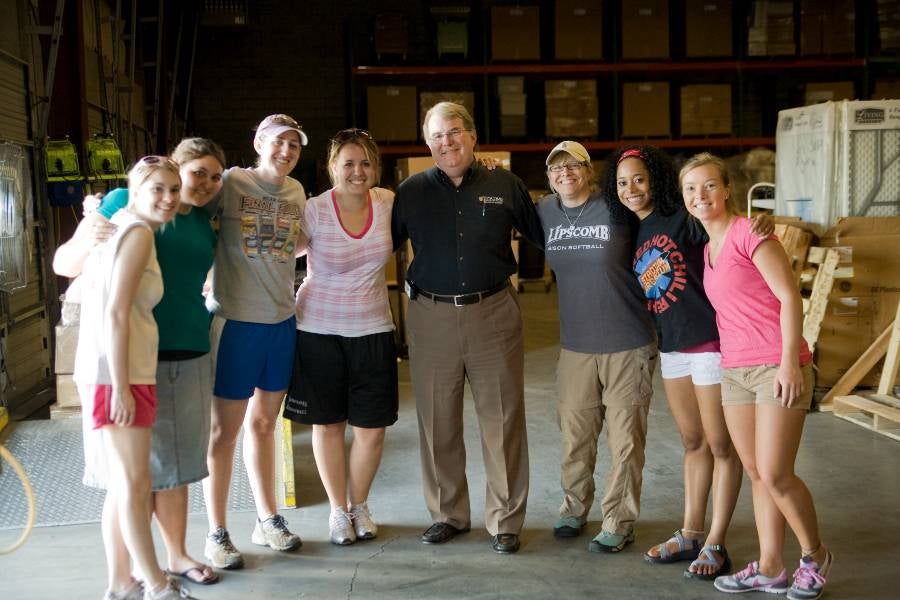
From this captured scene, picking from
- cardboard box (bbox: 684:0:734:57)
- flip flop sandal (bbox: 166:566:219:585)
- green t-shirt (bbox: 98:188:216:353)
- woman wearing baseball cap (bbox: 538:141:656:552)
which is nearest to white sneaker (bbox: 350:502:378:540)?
flip flop sandal (bbox: 166:566:219:585)

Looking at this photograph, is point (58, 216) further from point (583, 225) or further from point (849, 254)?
point (849, 254)

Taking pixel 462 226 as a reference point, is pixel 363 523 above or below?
below

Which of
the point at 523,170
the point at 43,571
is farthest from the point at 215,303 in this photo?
the point at 523,170

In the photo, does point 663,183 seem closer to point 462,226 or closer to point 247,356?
point 462,226

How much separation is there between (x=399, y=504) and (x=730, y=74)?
33.9 feet

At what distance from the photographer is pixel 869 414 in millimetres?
5641

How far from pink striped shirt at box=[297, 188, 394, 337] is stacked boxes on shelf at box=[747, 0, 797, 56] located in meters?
9.60

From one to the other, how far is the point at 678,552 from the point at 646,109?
8929 mm

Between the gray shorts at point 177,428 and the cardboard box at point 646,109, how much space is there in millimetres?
9333

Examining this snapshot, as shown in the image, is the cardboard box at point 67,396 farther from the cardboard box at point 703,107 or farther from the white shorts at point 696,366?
the cardboard box at point 703,107

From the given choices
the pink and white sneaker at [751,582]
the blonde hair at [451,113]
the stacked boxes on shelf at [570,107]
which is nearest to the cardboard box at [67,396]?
the blonde hair at [451,113]

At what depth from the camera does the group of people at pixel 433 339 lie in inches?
109

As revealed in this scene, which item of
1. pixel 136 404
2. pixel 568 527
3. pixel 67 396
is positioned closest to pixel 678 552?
pixel 568 527

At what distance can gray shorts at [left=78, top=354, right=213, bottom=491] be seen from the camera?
2855 mm
